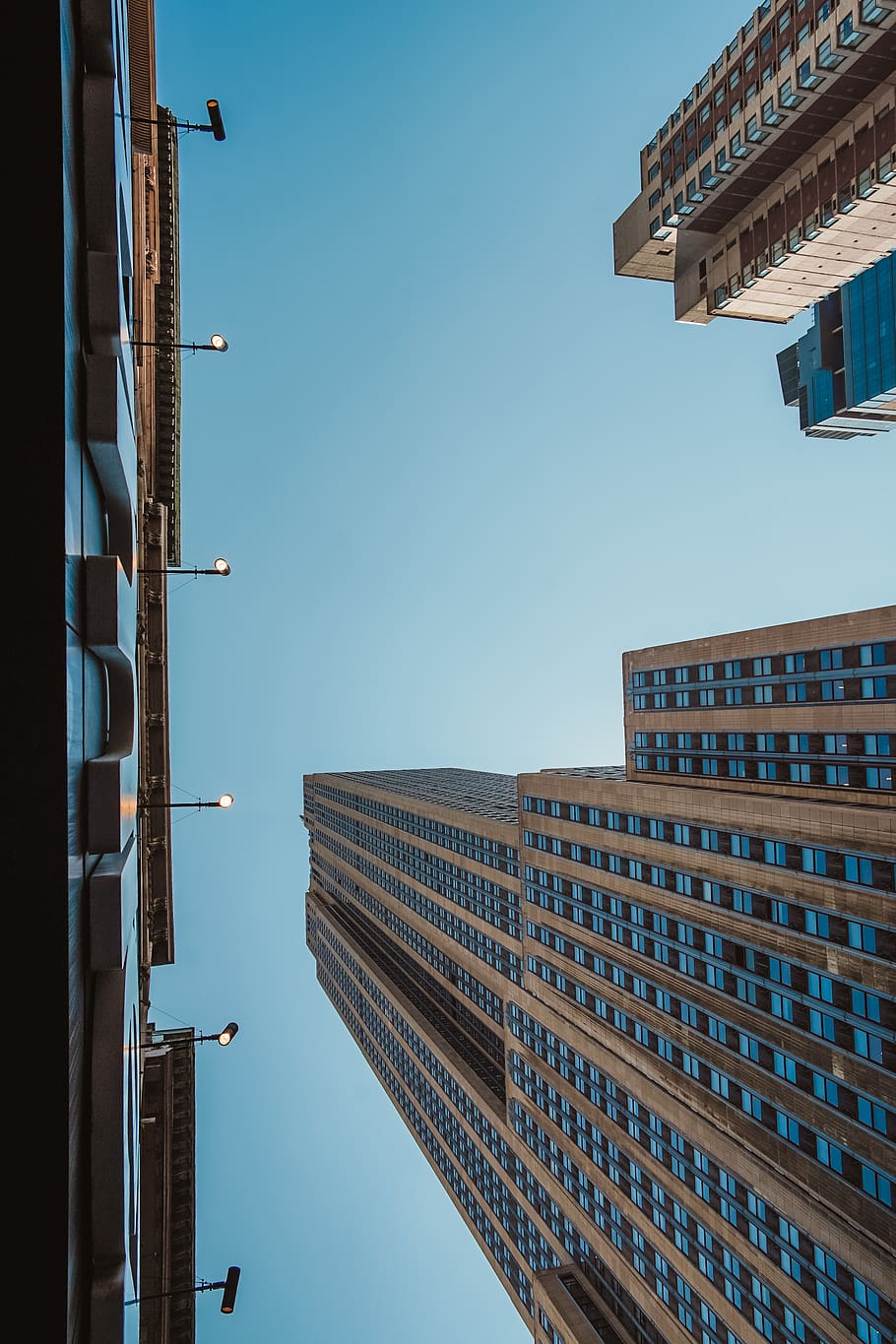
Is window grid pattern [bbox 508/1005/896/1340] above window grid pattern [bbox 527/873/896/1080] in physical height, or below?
below

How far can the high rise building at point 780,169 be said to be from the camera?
7400cm

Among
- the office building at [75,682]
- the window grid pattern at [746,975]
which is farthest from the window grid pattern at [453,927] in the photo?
the office building at [75,682]

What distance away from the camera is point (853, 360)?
103 m

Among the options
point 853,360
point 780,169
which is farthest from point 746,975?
point 780,169

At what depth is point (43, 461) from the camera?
32.6 ft

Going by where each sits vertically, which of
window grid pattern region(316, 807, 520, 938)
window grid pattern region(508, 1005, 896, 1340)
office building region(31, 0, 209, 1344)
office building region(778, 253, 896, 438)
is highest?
office building region(778, 253, 896, 438)

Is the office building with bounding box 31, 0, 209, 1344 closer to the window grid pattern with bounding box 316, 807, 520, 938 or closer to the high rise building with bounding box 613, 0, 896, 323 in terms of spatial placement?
the high rise building with bounding box 613, 0, 896, 323

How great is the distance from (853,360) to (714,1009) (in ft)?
292

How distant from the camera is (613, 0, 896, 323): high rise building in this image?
243 feet

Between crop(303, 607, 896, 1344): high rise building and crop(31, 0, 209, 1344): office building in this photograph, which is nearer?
crop(31, 0, 209, 1344): office building

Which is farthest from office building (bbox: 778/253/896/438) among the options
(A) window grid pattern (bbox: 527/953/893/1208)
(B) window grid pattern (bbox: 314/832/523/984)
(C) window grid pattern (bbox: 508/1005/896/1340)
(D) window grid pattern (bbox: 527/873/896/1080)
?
(B) window grid pattern (bbox: 314/832/523/984)

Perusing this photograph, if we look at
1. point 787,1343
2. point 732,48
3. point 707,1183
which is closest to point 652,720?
point 707,1183

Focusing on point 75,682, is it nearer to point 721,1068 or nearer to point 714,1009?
point 714,1009

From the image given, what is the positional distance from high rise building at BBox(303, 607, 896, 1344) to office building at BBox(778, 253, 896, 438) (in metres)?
55.9
